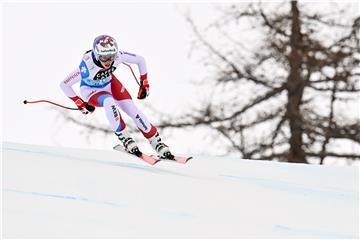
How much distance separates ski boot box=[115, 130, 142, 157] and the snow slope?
0.82 ft

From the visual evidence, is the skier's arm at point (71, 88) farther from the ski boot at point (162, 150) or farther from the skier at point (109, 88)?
the ski boot at point (162, 150)

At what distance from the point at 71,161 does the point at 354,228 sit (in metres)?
2.94

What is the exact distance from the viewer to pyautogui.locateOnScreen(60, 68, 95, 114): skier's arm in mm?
7199

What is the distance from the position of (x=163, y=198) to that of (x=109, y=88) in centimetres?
121

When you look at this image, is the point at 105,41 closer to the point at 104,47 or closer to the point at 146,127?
the point at 104,47

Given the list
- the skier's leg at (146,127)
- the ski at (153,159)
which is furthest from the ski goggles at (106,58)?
the ski at (153,159)

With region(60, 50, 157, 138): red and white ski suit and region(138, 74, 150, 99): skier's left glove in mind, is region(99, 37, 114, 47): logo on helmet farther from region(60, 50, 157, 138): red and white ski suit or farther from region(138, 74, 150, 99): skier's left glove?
region(138, 74, 150, 99): skier's left glove

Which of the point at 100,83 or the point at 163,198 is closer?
the point at 163,198

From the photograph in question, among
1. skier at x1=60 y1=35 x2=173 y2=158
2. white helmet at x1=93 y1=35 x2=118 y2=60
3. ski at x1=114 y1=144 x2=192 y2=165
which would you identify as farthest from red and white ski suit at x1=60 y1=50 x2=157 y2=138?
ski at x1=114 y1=144 x2=192 y2=165

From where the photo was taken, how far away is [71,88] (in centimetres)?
734

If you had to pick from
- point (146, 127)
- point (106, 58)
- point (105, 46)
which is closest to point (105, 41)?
point (105, 46)

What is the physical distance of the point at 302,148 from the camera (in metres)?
15.7

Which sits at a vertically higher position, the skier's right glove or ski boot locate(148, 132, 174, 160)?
the skier's right glove

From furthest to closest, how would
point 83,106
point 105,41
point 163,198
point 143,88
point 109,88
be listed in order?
1. point 109,88
2. point 143,88
3. point 83,106
4. point 105,41
5. point 163,198
